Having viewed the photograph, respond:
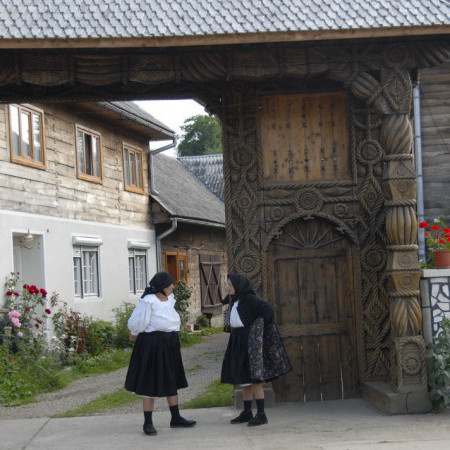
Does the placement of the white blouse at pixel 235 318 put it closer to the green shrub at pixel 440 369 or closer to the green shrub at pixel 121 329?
the green shrub at pixel 440 369

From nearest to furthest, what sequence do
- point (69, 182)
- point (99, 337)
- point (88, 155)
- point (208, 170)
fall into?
1. point (99, 337)
2. point (69, 182)
3. point (88, 155)
4. point (208, 170)

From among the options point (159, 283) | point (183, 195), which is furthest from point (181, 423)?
point (183, 195)

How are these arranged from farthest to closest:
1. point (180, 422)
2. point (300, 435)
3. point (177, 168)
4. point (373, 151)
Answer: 1. point (177, 168)
2. point (373, 151)
3. point (180, 422)
4. point (300, 435)

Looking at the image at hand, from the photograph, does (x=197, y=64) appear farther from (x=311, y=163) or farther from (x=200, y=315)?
(x=200, y=315)

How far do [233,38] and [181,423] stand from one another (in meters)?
3.92

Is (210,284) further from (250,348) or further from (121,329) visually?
(250,348)

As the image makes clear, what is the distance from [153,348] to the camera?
8.93 meters

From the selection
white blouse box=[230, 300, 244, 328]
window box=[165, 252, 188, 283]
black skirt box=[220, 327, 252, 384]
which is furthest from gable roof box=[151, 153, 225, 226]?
black skirt box=[220, 327, 252, 384]

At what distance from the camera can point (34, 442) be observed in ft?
28.7

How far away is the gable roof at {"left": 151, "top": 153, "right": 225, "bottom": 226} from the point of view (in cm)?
2319

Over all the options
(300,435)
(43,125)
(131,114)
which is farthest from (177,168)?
(300,435)

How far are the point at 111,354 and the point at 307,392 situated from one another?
756 cm

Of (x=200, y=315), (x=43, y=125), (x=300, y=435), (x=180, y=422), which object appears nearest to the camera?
(x=300, y=435)

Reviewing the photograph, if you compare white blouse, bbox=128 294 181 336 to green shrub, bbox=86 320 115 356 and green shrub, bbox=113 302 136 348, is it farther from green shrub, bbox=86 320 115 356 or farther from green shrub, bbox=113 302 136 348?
green shrub, bbox=113 302 136 348
